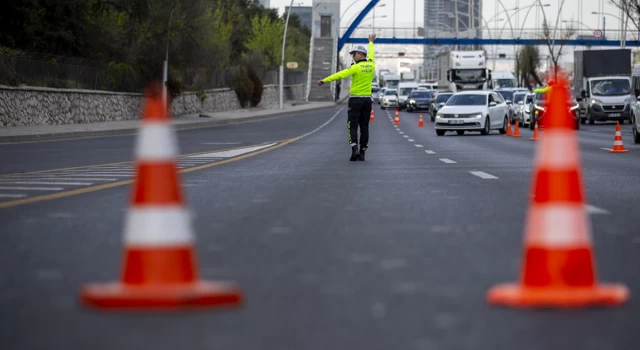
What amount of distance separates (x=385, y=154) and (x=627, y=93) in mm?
30160

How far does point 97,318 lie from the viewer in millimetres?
4949

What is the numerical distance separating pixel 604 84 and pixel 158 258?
4695cm

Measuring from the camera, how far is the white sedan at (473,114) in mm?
36688

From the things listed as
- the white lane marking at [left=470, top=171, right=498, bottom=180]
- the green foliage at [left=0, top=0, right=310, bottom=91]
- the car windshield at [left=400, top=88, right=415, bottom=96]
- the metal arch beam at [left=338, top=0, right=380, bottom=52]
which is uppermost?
the metal arch beam at [left=338, top=0, right=380, bottom=52]

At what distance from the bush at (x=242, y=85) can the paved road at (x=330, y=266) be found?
6290 centimetres

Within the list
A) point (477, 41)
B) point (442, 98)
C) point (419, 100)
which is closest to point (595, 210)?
point (442, 98)

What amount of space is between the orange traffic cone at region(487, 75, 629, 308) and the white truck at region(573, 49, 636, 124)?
4201 centimetres

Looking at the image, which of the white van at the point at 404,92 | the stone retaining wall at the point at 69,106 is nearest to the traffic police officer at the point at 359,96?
the stone retaining wall at the point at 69,106

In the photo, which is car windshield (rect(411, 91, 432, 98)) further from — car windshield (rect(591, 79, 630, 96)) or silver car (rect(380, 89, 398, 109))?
car windshield (rect(591, 79, 630, 96))

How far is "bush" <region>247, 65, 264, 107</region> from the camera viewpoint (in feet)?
260

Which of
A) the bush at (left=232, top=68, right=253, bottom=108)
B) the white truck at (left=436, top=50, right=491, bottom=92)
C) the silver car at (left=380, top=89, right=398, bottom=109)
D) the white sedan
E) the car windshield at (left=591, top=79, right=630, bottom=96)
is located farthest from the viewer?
the silver car at (left=380, top=89, right=398, bottom=109)

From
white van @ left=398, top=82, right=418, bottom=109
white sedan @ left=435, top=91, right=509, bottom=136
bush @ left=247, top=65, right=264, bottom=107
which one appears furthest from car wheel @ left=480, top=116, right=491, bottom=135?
white van @ left=398, top=82, right=418, bottom=109

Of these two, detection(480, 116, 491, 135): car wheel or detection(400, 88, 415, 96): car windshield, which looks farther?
detection(400, 88, 415, 96): car windshield

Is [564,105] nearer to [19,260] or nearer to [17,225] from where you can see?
[19,260]
